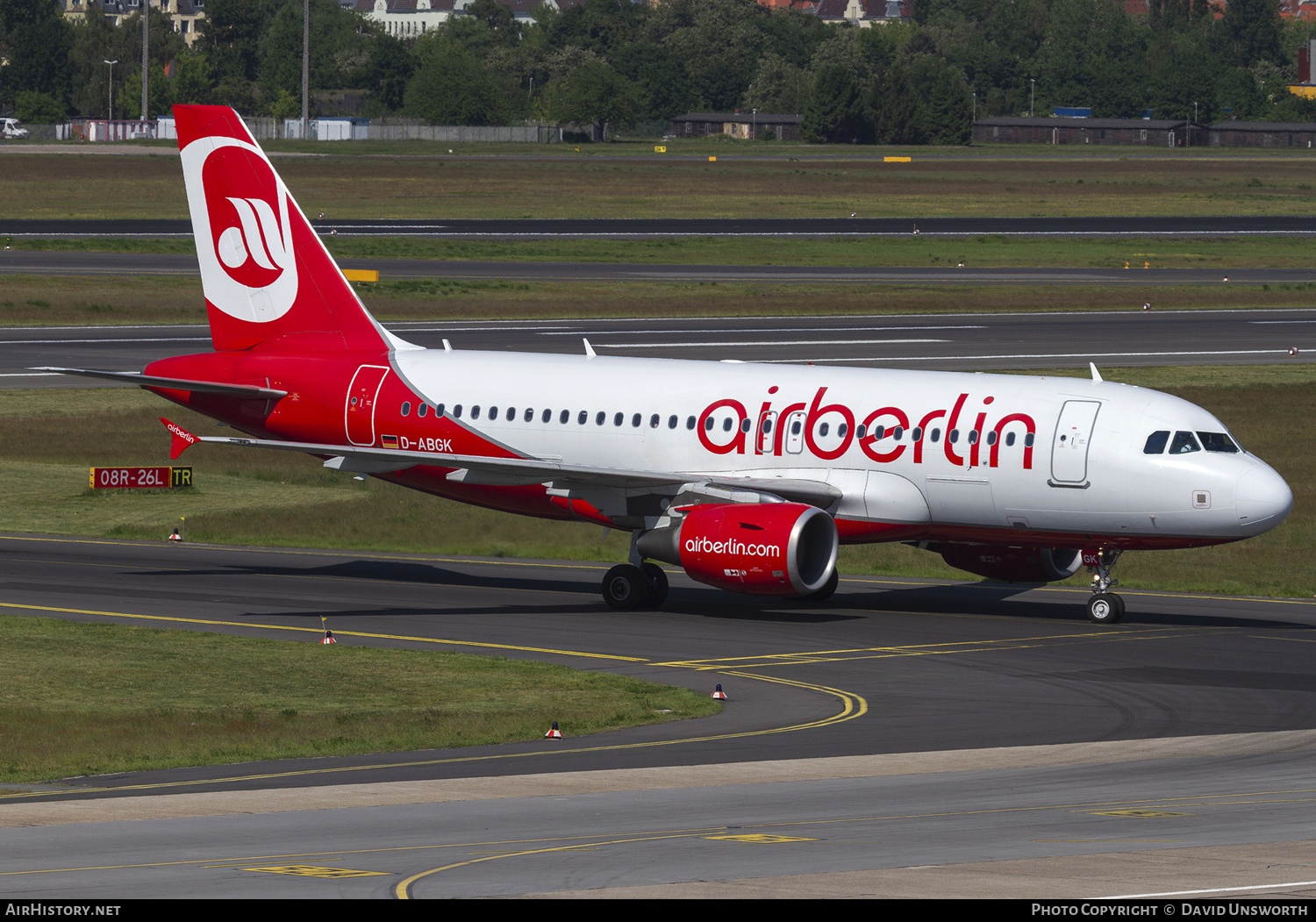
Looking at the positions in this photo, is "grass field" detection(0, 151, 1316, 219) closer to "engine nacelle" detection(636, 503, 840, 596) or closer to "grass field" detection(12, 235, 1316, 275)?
"grass field" detection(12, 235, 1316, 275)

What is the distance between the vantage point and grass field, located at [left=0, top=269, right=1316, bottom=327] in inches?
3836

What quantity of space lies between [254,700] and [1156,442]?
1819 cm

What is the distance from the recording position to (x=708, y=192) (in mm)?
185125

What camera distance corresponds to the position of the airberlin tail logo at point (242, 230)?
151ft

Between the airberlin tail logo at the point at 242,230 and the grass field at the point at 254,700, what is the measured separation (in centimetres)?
1152

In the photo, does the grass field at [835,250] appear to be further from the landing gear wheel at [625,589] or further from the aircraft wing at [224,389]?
the landing gear wheel at [625,589]

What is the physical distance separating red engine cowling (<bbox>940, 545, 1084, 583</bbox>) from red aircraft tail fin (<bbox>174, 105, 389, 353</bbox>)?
14559mm

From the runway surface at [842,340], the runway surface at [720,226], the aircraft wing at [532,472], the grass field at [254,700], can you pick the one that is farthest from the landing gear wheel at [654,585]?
the runway surface at [720,226]

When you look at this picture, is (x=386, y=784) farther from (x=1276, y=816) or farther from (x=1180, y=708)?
(x=1180, y=708)

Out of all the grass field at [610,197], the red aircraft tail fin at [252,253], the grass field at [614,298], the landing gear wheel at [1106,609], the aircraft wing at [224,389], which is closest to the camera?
the landing gear wheel at [1106,609]

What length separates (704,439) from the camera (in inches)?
1619

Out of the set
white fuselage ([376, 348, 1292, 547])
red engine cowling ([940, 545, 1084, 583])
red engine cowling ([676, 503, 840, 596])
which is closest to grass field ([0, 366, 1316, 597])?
red engine cowling ([940, 545, 1084, 583])

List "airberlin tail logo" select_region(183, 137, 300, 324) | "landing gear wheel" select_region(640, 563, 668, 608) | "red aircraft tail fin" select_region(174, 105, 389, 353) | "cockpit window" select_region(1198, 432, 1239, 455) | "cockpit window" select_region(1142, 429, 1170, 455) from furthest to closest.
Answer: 1. "airberlin tail logo" select_region(183, 137, 300, 324)
2. "red aircraft tail fin" select_region(174, 105, 389, 353)
3. "landing gear wheel" select_region(640, 563, 668, 608)
4. "cockpit window" select_region(1198, 432, 1239, 455)
5. "cockpit window" select_region(1142, 429, 1170, 455)
